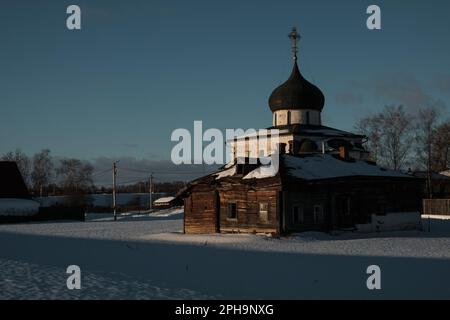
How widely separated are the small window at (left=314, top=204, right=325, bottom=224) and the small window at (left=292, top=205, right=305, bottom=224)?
85 centimetres

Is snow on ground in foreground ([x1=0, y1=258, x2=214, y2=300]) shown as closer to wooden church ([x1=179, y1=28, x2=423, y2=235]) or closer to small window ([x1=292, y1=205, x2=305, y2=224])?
wooden church ([x1=179, y1=28, x2=423, y2=235])

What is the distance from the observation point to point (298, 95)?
43.0 meters

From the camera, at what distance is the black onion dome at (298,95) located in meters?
43.1

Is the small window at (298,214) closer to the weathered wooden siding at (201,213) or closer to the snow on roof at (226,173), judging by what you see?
the snow on roof at (226,173)

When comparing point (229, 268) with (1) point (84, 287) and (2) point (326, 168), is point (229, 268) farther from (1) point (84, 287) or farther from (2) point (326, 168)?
(2) point (326, 168)

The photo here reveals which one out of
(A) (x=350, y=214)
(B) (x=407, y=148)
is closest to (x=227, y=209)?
(A) (x=350, y=214)

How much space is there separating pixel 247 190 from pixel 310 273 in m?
13.0

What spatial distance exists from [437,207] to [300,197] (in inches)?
995

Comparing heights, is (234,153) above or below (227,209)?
above

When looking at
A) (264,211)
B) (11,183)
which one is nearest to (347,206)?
(264,211)

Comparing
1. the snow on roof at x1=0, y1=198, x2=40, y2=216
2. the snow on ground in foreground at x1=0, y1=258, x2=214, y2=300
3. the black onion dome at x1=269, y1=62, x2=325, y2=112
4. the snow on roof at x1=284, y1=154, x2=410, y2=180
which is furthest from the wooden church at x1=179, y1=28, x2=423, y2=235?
the snow on roof at x1=0, y1=198, x2=40, y2=216

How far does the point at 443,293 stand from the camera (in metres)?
12.1
